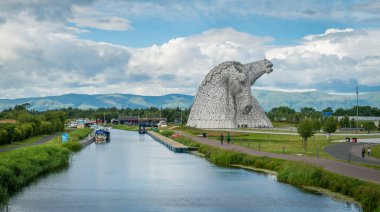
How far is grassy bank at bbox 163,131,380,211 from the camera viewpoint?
24.6 metres

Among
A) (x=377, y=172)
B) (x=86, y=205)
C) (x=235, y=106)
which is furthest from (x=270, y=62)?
(x=86, y=205)

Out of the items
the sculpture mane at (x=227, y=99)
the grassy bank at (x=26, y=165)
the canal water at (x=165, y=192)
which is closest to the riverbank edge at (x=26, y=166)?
the grassy bank at (x=26, y=165)

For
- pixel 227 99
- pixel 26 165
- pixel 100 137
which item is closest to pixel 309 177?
pixel 26 165

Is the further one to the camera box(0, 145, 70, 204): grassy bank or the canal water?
box(0, 145, 70, 204): grassy bank

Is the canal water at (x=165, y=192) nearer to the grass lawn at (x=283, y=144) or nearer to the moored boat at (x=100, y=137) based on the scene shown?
the grass lawn at (x=283, y=144)

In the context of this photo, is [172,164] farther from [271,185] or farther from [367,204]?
[367,204]

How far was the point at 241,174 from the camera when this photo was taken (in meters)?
39.8

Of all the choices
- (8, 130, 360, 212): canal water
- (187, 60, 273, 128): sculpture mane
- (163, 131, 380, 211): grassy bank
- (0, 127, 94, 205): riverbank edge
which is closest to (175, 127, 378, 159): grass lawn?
(163, 131, 380, 211): grassy bank

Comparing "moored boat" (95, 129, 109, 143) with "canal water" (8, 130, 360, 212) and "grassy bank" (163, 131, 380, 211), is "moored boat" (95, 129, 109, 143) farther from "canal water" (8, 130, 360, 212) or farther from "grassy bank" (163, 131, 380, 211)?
"canal water" (8, 130, 360, 212)

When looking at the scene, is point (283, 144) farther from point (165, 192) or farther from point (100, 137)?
point (100, 137)

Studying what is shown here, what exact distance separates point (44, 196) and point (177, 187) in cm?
797

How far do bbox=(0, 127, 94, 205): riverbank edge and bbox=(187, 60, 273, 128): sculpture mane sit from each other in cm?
5915

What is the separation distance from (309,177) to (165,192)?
811 cm

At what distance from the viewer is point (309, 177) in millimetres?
32094
